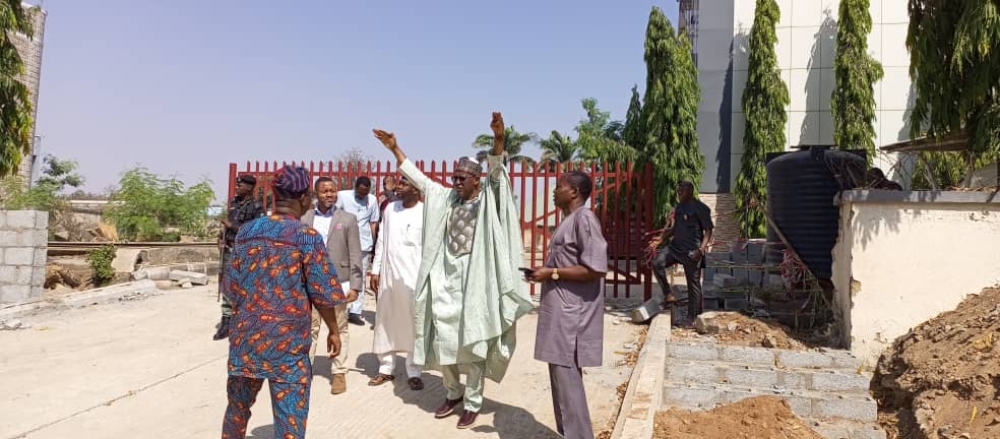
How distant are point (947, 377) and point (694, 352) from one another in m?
1.95

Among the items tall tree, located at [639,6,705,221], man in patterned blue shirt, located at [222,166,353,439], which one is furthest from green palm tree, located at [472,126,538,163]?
man in patterned blue shirt, located at [222,166,353,439]

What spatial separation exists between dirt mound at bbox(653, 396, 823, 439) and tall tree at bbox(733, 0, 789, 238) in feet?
46.0

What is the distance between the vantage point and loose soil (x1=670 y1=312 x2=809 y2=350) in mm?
6165

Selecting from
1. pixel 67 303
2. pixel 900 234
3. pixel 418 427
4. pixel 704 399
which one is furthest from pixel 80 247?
pixel 900 234

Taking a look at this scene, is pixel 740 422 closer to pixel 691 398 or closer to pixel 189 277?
pixel 691 398

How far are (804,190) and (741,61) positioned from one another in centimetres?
1309

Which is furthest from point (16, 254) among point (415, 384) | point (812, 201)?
point (812, 201)

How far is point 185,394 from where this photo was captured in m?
4.92

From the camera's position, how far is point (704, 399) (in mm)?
4777

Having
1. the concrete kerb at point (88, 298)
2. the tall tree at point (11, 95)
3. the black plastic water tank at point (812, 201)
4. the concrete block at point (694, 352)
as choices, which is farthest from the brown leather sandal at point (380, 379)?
the tall tree at point (11, 95)

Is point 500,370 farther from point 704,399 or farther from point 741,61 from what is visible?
point 741,61

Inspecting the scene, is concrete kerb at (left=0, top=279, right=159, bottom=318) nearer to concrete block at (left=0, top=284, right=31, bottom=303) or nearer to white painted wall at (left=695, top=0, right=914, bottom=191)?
concrete block at (left=0, top=284, right=31, bottom=303)

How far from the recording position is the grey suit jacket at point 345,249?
5215 millimetres

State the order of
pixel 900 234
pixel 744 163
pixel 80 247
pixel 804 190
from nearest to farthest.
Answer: pixel 900 234
pixel 804 190
pixel 80 247
pixel 744 163
